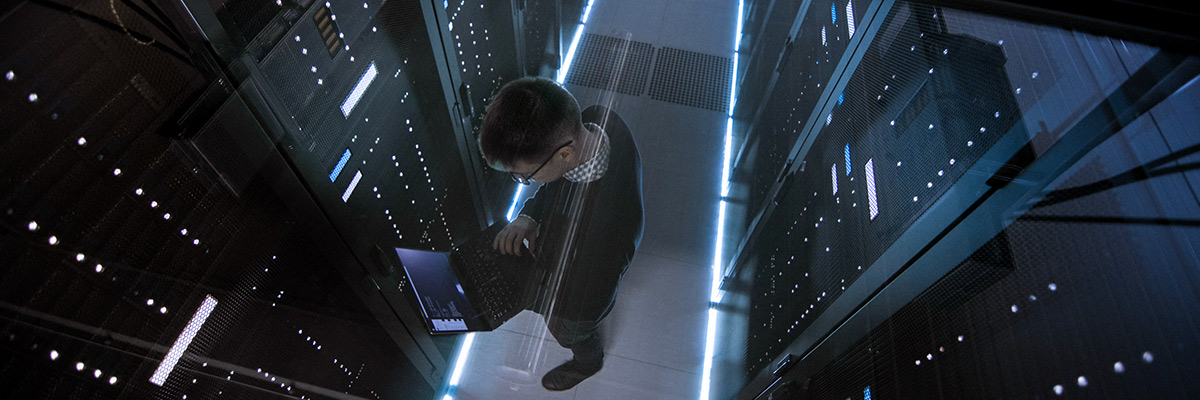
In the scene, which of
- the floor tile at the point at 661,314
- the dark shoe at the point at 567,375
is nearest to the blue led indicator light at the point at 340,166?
the dark shoe at the point at 567,375

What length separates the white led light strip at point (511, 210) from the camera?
5.82 feet

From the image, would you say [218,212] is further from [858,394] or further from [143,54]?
[858,394]

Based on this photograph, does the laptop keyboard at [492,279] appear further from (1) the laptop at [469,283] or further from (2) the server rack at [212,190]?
(2) the server rack at [212,190]

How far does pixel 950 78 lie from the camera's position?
82 cm

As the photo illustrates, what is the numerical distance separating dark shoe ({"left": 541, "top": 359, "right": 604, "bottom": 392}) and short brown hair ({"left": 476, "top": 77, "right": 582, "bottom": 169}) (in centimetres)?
81

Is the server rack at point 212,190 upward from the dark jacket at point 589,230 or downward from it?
downward

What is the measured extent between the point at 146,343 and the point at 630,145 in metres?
1.32

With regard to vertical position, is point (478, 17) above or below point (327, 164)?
above

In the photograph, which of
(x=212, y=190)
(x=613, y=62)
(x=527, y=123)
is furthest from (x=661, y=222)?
(x=212, y=190)

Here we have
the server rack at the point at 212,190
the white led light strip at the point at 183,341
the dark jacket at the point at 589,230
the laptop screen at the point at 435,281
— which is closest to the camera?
the server rack at the point at 212,190

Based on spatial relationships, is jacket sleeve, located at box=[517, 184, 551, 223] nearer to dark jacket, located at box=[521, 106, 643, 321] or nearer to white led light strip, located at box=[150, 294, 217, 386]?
dark jacket, located at box=[521, 106, 643, 321]

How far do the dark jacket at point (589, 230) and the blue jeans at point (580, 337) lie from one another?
Result: 7cm

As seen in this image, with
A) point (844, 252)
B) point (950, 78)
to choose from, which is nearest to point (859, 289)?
point (844, 252)

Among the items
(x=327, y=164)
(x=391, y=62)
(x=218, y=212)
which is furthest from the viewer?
(x=391, y=62)
